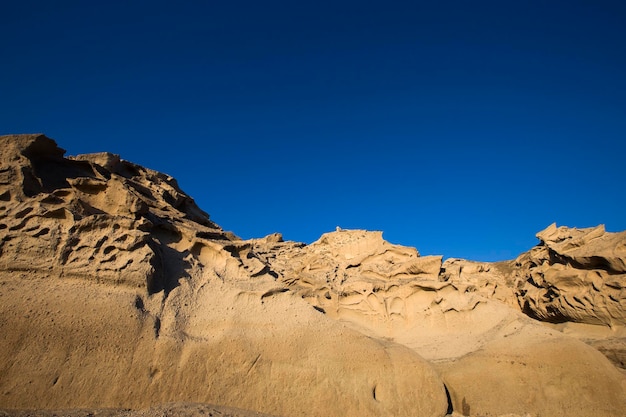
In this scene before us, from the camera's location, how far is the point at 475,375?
10352 mm

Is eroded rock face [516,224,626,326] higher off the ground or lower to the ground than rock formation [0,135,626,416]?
higher

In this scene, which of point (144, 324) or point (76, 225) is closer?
point (144, 324)

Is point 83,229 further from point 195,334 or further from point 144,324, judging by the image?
point 195,334

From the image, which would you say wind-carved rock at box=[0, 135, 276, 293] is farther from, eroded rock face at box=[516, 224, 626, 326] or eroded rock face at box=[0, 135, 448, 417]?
eroded rock face at box=[516, 224, 626, 326]

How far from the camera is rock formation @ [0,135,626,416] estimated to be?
6875 mm

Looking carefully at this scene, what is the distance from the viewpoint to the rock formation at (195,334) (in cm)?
688

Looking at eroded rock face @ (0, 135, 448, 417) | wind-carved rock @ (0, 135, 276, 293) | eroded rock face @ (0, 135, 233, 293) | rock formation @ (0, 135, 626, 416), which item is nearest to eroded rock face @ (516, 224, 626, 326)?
rock formation @ (0, 135, 626, 416)

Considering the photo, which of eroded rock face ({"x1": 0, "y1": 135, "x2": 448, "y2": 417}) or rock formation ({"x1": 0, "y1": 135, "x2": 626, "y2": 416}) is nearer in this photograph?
eroded rock face ({"x1": 0, "y1": 135, "x2": 448, "y2": 417})

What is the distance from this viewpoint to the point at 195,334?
8.06 metres

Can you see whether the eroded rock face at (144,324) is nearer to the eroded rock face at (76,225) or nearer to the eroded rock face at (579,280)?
the eroded rock face at (76,225)

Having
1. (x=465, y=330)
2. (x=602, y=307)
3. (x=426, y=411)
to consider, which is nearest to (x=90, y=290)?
(x=426, y=411)

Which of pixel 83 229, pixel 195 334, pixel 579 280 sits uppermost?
pixel 579 280

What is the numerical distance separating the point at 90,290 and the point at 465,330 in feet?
30.1

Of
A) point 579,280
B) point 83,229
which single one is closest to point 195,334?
point 83,229
